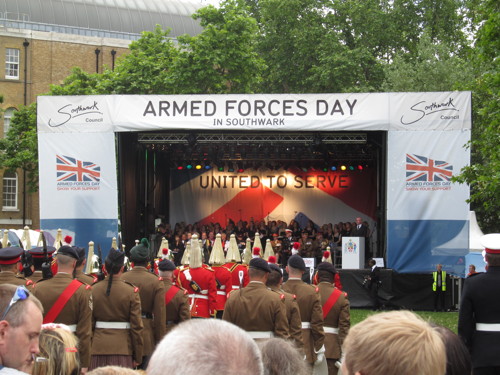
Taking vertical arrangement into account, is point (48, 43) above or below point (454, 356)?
above

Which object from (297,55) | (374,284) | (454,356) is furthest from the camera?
(297,55)

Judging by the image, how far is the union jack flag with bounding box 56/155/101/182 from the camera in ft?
60.0

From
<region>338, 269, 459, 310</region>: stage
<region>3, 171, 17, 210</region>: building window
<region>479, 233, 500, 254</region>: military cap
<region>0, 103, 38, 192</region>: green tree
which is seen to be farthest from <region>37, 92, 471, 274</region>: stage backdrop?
<region>3, 171, 17, 210</region>: building window

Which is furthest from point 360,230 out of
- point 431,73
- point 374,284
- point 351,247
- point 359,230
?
point 431,73

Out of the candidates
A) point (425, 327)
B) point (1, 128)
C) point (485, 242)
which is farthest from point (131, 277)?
point (1, 128)

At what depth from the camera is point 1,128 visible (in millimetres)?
42062

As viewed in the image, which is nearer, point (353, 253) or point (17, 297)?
point (17, 297)

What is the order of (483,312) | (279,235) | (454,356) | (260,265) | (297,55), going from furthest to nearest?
(297,55) → (279,235) → (260,265) → (483,312) → (454,356)

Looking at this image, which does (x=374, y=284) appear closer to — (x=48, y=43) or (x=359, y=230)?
(x=359, y=230)

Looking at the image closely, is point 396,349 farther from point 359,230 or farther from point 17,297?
point 359,230

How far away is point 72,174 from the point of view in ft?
60.0

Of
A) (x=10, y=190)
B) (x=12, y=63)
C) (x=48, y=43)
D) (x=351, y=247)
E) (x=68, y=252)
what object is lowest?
(x=351, y=247)

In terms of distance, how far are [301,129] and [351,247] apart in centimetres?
357

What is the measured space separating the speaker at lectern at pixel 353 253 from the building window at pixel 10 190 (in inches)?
1064
